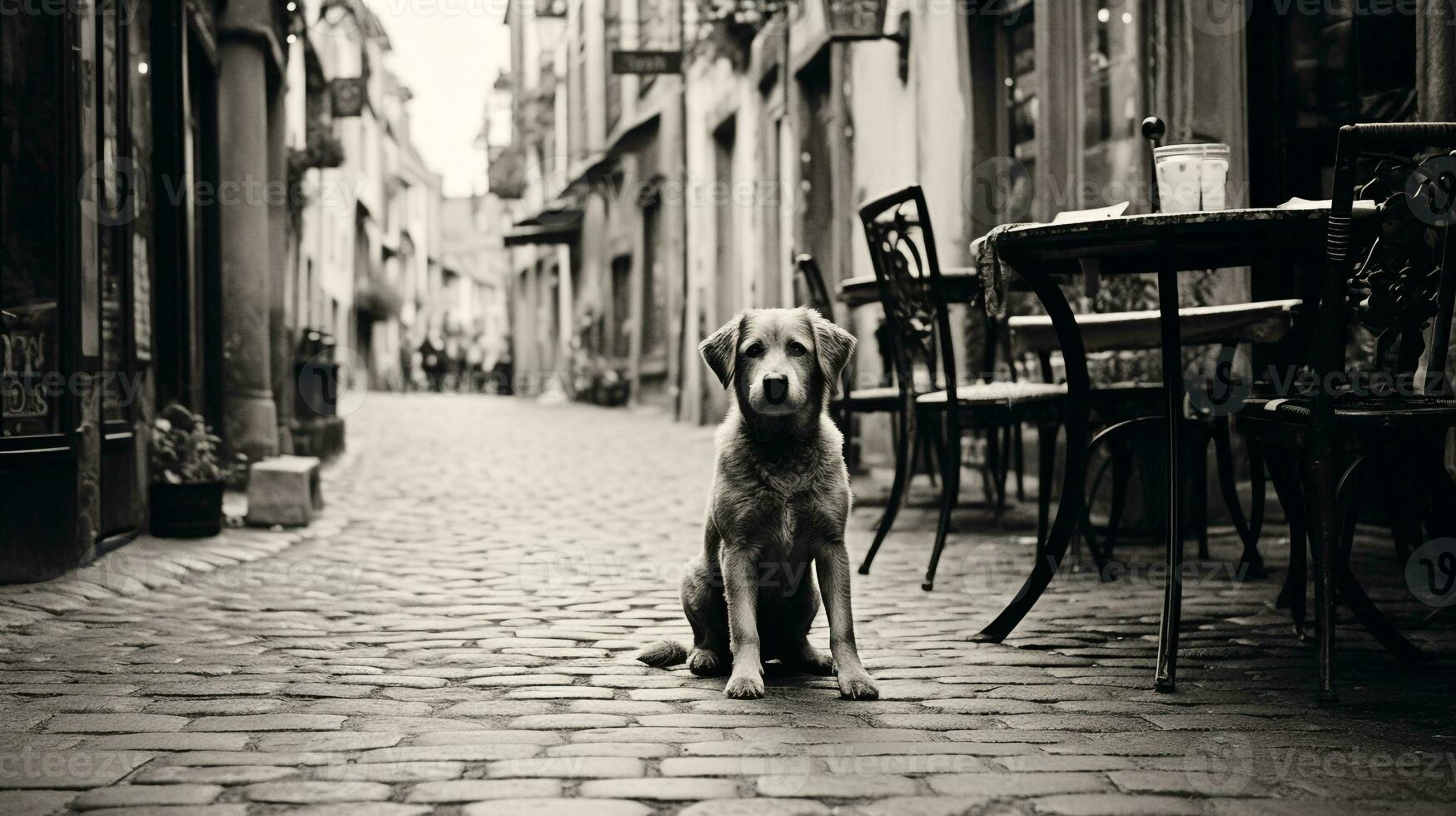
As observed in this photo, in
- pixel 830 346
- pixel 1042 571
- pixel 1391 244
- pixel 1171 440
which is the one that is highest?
pixel 1391 244

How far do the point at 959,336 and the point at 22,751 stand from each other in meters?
7.34

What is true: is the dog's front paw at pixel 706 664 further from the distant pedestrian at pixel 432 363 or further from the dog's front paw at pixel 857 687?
the distant pedestrian at pixel 432 363

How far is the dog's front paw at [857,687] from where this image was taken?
141 inches

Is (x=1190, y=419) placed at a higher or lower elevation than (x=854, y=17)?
lower

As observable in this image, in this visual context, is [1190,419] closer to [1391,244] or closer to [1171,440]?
[1171,440]

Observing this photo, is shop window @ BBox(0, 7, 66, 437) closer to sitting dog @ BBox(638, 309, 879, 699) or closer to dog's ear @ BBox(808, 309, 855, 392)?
sitting dog @ BBox(638, 309, 879, 699)

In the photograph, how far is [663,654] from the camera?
158 inches

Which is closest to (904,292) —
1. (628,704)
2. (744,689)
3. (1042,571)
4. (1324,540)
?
(1042,571)

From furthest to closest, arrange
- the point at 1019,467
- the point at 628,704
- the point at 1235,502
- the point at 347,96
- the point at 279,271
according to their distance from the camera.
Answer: the point at 347,96
the point at 279,271
the point at 1019,467
the point at 1235,502
the point at 628,704

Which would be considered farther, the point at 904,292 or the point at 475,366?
the point at 475,366

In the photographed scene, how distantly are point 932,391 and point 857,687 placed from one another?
259 cm

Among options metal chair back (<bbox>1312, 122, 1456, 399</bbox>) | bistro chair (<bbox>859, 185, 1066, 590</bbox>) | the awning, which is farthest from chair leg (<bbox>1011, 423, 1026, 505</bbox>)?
the awning

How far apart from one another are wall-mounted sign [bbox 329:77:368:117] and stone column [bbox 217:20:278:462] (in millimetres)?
5689

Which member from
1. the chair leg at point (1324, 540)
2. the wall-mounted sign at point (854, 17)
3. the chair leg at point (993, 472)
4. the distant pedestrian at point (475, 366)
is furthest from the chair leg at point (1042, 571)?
the distant pedestrian at point (475, 366)
